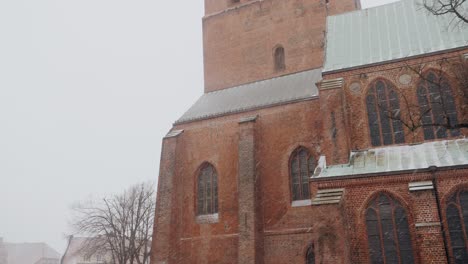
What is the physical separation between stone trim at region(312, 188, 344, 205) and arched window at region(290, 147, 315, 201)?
12.5ft

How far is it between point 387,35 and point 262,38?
842 centimetres

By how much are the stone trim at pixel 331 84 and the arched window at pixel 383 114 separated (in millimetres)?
1214

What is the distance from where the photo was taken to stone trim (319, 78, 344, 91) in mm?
17422

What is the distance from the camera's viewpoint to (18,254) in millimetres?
97000

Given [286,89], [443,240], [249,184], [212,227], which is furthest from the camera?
[286,89]

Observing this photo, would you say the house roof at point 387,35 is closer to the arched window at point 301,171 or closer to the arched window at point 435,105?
the arched window at point 435,105

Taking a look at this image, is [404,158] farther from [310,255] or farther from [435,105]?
[310,255]

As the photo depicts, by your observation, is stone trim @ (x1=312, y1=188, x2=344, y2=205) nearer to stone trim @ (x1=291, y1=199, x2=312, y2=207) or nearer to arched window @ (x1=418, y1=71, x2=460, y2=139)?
stone trim @ (x1=291, y1=199, x2=312, y2=207)

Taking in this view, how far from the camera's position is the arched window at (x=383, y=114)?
1667 cm

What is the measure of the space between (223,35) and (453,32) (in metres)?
13.7

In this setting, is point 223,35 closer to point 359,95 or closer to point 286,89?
point 286,89

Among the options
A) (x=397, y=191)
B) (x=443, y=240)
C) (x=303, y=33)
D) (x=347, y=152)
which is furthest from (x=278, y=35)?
(x=443, y=240)

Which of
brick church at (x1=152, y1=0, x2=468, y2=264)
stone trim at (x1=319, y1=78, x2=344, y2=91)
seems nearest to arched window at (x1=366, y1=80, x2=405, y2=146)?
brick church at (x1=152, y1=0, x2=468, y2=264)

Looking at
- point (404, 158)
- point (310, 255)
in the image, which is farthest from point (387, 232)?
point (310, 255)
